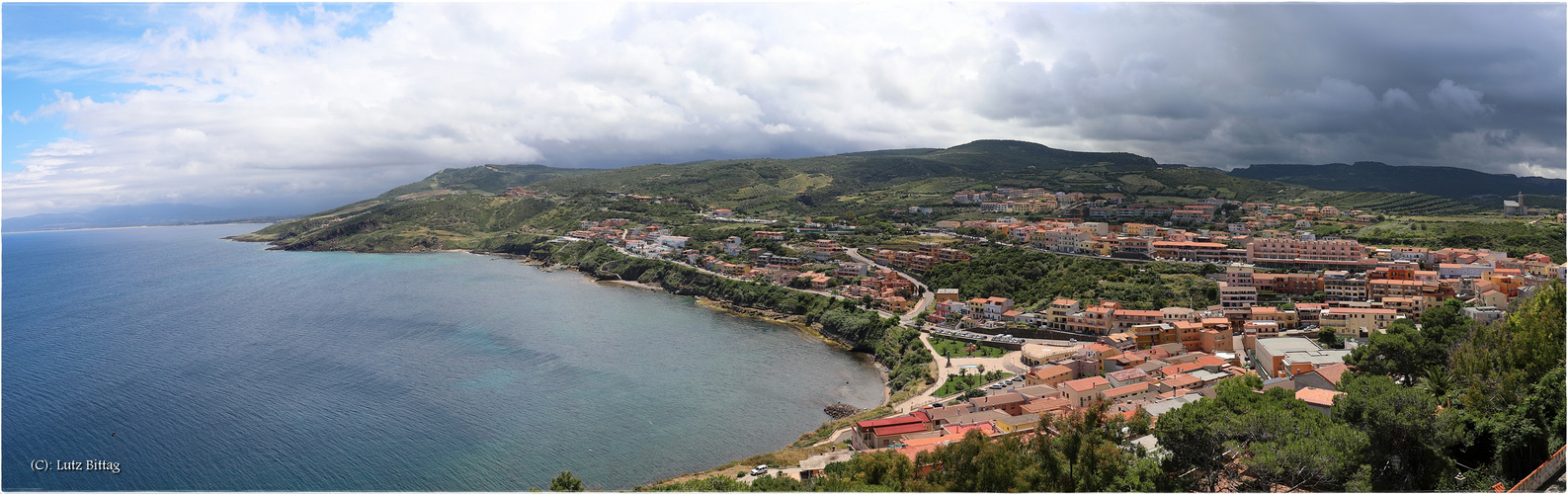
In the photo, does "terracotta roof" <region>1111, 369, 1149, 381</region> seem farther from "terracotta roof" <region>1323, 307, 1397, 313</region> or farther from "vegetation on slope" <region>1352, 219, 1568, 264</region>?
"vegetation on slope" <region>1352, 219, 1568, 264</region>

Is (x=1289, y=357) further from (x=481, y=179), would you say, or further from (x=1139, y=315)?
(x=481, y=179)

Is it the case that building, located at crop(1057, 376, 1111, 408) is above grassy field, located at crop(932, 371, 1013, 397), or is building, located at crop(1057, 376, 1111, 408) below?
above

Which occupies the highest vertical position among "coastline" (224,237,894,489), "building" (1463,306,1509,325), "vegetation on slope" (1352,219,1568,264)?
"vegetation on slope" (1352,219,1568,264)

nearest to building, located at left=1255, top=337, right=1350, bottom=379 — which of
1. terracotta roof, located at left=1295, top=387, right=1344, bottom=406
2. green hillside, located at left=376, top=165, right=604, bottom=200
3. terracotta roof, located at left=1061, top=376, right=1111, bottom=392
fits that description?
terracotta roof, located at left=1295, top=387, right=1344, bottom=406

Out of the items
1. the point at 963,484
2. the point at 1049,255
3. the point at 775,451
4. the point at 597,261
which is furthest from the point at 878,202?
the point at 963,484

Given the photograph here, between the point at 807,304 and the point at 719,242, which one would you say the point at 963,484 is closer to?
the point at 807,304

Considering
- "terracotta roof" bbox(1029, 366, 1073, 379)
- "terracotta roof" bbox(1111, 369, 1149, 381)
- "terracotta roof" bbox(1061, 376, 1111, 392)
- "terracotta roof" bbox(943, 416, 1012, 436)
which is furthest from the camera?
"terracotta roof" bbox(1029, 366, 1073, 379)
